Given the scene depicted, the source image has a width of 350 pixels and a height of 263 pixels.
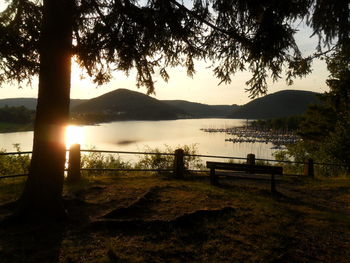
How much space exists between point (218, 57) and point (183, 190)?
13.8 ft

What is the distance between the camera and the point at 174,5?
632 cm

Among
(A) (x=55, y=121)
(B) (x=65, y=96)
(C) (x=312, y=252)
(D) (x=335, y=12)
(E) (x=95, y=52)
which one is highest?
(D) (x=335, y=12)

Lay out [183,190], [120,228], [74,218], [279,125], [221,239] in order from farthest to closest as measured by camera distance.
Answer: [279,125] → [183,190] → [74,218] → [120,228] → [221,239]

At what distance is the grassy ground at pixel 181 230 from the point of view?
4.37 m

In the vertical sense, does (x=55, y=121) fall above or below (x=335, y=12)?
below

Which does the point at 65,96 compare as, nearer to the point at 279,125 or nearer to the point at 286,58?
the point at 286,58

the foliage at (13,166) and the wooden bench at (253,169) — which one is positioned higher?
the wooden bench at (253,169)

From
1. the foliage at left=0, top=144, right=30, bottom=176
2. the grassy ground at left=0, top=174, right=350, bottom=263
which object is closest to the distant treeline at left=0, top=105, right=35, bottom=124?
the foliage at left=0, top=144, right=30, bottom=176

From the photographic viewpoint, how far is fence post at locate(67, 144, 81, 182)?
9805 mm

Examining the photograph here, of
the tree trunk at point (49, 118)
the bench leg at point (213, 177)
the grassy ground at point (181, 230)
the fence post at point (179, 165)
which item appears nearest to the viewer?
the grassy ground at point (181, 230)

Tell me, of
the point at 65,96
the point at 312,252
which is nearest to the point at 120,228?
the point at 65,96

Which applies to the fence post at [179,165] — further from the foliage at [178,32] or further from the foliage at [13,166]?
the foliage at [13,166]

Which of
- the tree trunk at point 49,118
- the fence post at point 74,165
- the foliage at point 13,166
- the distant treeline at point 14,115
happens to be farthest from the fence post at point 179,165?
the distant treeline at point 14,115

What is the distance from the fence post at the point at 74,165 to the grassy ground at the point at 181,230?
68.5 inches
